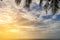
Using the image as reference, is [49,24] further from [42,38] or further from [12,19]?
[12,19]

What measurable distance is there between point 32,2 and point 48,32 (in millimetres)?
392

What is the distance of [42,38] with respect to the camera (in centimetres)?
214

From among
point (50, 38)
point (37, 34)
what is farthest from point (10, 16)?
point (50, 38)

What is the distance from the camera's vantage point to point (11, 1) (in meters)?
2.16

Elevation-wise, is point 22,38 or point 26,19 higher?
point 26,19

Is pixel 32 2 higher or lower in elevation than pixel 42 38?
higher

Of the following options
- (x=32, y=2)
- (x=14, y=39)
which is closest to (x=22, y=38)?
(x=14, y=39)

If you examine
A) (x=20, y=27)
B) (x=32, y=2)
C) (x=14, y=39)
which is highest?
(x=32, y=2)

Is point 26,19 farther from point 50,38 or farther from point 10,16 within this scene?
point 50,38

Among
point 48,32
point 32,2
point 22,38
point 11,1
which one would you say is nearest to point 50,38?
point 48,32

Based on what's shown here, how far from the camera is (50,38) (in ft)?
7.02

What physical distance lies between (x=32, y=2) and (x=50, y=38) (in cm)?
46

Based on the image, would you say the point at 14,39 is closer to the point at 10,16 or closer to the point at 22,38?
the point at 22,38

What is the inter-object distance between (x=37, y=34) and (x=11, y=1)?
49 cm
